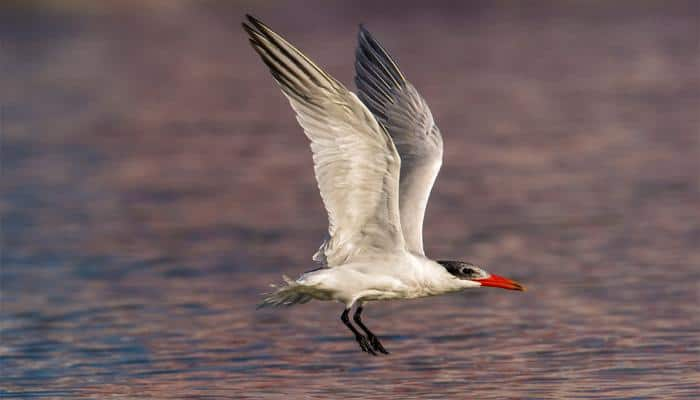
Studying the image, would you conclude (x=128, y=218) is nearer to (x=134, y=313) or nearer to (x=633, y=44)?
(x=134, y=313)

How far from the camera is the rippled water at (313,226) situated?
→ 10.8 m

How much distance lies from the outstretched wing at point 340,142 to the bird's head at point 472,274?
483 millimetres

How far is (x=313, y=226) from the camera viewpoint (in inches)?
657

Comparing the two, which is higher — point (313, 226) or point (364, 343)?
point (313, 226)

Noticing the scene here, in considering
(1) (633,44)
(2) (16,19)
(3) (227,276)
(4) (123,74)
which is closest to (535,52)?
(1) (633,44)

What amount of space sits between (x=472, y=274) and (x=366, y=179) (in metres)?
1.16

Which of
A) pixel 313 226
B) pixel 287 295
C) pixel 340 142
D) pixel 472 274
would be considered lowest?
pixel 287 295

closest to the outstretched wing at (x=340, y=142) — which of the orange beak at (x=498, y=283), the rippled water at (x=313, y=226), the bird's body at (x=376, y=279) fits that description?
the bird's body at (x=376, y=279)

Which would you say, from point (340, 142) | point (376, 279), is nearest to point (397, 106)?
point (376, 279)

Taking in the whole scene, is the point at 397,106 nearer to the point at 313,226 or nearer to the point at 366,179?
the point at 366,179

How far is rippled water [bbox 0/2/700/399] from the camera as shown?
10.8 m

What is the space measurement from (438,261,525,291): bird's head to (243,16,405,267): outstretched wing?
0.48 meters

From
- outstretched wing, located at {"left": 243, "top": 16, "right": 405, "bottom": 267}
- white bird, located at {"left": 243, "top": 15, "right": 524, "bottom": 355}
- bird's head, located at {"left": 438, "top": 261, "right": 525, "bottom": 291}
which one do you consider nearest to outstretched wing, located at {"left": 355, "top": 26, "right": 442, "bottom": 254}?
white bird, located at {"left": 243, "top": 15, "right": 524, "bottom": 355}

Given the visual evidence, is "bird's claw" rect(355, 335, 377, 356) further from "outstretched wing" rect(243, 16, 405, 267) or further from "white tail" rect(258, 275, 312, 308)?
"outstretched wing" rect(243, 16, 405, 267)
